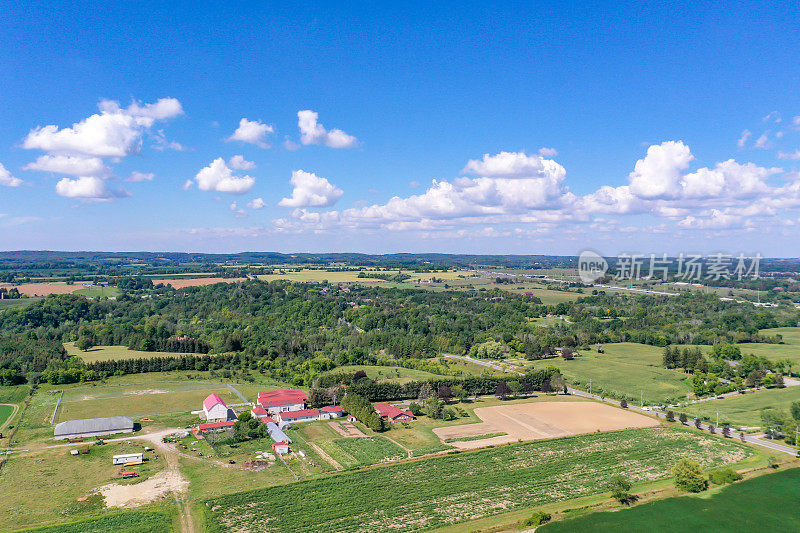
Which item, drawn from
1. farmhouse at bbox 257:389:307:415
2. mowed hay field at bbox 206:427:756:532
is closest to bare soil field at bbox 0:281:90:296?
farmhouse at bbox 257:389:307:415

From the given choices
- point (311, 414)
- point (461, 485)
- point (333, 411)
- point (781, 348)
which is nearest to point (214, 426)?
point (311, 414)

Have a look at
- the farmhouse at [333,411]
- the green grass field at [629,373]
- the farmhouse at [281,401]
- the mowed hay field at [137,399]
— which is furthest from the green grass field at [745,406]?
the mowed hay field at [137,399]

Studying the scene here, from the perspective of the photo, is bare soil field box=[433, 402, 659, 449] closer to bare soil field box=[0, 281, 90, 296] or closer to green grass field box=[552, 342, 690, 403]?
green grass field box=[552, 342, 690, 403]

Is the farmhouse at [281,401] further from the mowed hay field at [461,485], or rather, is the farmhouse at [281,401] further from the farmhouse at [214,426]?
the mowed hay field at [461,485]

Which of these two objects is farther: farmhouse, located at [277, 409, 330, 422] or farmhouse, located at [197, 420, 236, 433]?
farmhouse, located at [277, 409, 330, 422]

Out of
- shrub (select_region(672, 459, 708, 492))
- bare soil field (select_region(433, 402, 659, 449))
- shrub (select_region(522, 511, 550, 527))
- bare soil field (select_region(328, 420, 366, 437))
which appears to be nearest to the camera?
shrub (select_region(522, 511, 550, 527))

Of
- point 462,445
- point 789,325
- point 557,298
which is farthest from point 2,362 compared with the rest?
point 789,325

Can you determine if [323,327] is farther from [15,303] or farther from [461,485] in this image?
[15,303]

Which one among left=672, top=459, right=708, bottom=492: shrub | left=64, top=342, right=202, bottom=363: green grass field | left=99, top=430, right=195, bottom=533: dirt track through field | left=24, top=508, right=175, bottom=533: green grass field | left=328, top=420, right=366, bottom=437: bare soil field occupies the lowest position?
left=64, top=342, right=202, bottom=363: green grass field
